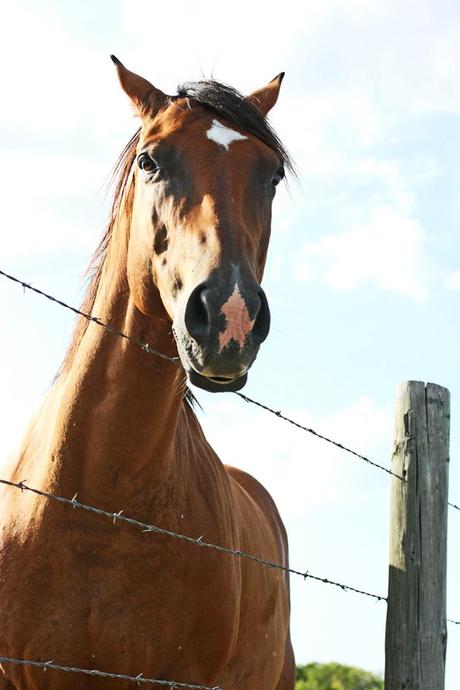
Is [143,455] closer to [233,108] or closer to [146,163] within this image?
[146,163]

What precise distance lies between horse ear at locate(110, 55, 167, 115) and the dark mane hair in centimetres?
8

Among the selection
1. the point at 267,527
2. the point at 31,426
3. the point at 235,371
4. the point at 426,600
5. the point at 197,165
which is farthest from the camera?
the point at 267,527

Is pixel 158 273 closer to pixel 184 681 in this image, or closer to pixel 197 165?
pixel 197 165

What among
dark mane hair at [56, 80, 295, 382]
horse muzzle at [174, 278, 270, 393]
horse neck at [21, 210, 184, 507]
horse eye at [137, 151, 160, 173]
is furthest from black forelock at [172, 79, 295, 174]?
horse muzzle at [174, 278, 270, 393]

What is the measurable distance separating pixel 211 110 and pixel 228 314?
1.13 metres

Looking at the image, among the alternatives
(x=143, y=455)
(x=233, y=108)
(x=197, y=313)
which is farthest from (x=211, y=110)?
(x=143, y=455)

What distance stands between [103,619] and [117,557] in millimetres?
227

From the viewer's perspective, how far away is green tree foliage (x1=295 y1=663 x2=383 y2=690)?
101 feet

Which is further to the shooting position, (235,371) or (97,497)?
(97,497)

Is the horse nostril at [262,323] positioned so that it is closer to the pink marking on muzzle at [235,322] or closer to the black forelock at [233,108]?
the pink marking on muzzle at [235,322]

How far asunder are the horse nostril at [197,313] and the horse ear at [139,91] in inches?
45.8

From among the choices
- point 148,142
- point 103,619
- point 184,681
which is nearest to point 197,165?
point 148,142

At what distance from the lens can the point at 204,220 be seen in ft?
11.2

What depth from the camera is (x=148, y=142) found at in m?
3.77
